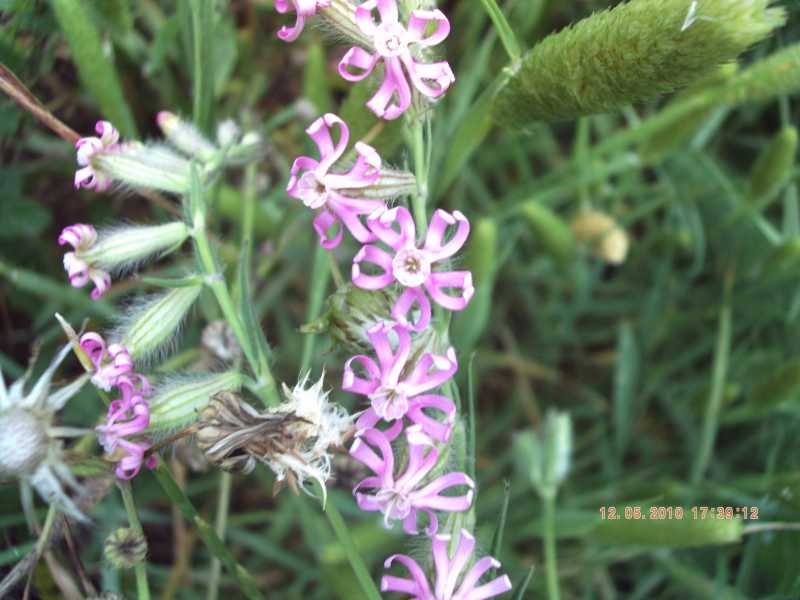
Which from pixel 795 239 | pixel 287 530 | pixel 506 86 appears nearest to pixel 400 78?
pixel 506 86

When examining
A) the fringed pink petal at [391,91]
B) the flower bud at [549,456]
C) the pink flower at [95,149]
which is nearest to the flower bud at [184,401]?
the pink flower at [95,149]

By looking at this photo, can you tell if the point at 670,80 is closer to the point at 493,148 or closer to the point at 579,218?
the point at 579,218

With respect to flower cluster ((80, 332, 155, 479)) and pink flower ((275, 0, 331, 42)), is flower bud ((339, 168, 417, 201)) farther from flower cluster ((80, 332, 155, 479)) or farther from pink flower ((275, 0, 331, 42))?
flower cluster ((80, 332, 155, 479))

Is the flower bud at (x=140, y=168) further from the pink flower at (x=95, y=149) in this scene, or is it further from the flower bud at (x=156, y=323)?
the flower bud at (x=156, y=323)

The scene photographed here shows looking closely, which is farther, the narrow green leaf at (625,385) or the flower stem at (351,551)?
the narrow green leaf at (625,385)

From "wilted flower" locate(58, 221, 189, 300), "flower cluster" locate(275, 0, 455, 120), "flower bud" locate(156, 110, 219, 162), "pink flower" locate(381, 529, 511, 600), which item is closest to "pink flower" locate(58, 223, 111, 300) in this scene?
"wilted flower" locate(58, 221, 189, 300)

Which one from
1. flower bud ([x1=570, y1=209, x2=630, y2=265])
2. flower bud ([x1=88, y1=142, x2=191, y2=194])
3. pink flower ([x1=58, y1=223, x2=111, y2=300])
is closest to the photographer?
pink flower ([x1=58, y1=223, x2=111, y2=300])
